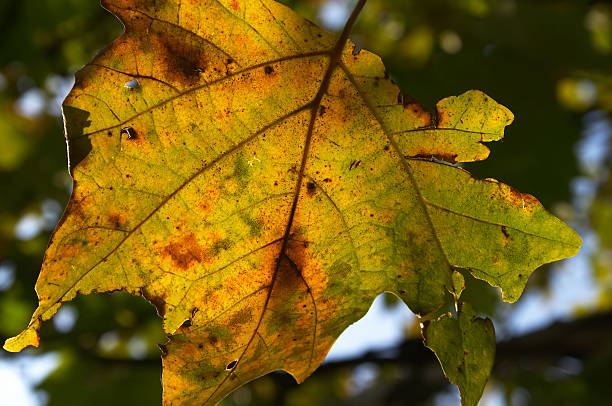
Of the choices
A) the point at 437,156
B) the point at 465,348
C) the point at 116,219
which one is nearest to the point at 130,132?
the point at 116,219

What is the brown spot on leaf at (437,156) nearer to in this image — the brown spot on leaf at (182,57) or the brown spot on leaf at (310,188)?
the brown spot on leaf at (310,188)

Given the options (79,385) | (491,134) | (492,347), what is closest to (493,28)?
(491,134)

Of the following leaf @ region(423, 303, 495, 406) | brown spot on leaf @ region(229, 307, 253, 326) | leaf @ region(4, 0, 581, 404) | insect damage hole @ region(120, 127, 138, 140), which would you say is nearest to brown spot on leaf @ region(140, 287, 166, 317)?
leaf @ region(4, 0, 581, 404)

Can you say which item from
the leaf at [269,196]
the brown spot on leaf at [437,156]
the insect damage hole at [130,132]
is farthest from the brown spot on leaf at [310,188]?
the insect damage hole at [130,132]

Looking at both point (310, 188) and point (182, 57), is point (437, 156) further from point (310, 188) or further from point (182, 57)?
point (182, 57)

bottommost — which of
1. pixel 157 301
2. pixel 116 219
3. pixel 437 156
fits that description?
pixel 157 301

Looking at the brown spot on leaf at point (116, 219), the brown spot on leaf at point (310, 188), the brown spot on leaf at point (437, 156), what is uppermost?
the brown spot on leaf at point (437, 156)

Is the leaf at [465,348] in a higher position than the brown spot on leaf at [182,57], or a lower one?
lower

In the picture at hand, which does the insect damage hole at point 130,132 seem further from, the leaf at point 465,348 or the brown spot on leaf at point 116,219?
the leaf at point 465,348
